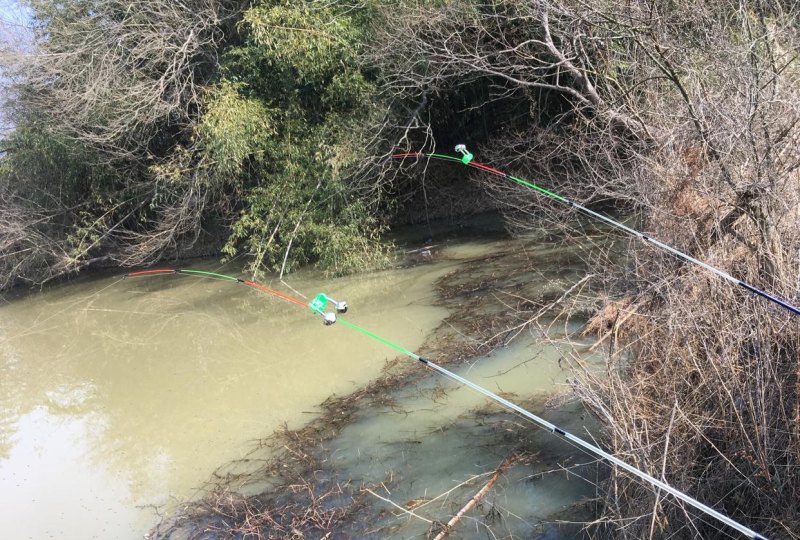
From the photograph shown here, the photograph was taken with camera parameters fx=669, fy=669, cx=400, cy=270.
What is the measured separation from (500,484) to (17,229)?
1256cm

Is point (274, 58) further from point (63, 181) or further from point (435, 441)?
point (435, 441)

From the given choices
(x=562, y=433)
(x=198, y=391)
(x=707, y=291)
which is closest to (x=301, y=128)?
(x=198, y=391)

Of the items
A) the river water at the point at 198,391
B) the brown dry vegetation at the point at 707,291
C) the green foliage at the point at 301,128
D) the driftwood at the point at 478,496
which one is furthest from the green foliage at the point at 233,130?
the driftwood at the point at 478,496

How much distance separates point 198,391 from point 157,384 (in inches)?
32.3

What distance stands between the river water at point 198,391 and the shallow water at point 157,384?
0.9 inches

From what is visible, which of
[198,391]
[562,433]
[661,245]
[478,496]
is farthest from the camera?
[198,391]

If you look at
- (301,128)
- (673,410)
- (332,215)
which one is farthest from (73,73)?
(673,410)

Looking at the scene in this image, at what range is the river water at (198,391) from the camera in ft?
18.3

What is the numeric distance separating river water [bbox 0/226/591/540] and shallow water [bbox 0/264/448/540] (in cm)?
2

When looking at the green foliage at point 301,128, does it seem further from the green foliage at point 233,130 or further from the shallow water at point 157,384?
the shallow water at point 157,384

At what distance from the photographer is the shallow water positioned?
5.99 metres

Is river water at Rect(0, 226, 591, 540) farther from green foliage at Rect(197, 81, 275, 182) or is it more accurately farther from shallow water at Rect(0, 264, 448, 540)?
green foliage at Rect(197, 81, 275, 182)

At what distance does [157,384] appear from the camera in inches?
329

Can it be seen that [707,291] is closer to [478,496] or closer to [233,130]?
[478,496]
